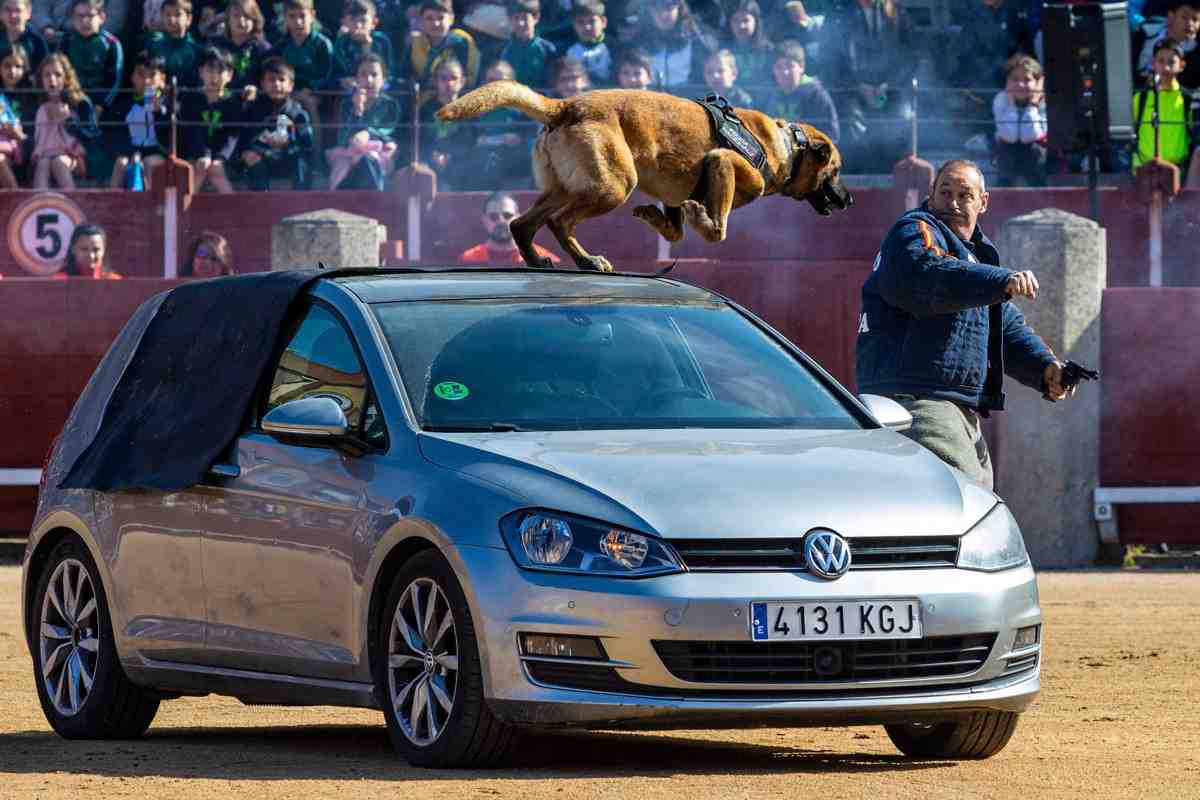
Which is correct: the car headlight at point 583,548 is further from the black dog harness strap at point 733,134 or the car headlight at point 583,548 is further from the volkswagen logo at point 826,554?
the black dog harness strap at point 733,134

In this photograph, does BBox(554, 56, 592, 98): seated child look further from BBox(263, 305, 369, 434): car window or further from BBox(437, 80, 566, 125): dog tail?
BBox(263, 305, 369, 434): car window

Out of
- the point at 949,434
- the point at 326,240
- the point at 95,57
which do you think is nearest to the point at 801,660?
the point at 949,434

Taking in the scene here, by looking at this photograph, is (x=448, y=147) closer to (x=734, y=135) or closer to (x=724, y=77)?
(x=724, y=77)

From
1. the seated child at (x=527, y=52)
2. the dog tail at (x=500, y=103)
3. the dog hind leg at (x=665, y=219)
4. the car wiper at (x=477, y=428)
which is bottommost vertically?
the car wiper at (x=477, y=428)

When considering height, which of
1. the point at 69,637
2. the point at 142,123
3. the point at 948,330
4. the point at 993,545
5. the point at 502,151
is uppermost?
the point at 142,123

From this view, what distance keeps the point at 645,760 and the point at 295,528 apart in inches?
46.6

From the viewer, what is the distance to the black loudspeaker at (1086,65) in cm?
1689

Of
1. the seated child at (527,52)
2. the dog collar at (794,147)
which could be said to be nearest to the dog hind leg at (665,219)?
the dog collar at (794,147)

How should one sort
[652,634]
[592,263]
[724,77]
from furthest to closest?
[724,77]
[592,263]
[652,634]

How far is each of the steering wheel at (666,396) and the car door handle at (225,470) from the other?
4.04 ft

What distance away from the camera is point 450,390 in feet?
23.3

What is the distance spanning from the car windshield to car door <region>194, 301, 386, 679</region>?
22cm

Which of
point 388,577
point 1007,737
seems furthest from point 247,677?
point 1007,737

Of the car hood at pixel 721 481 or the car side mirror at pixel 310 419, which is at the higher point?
the car side mirror at pixel 310 419
